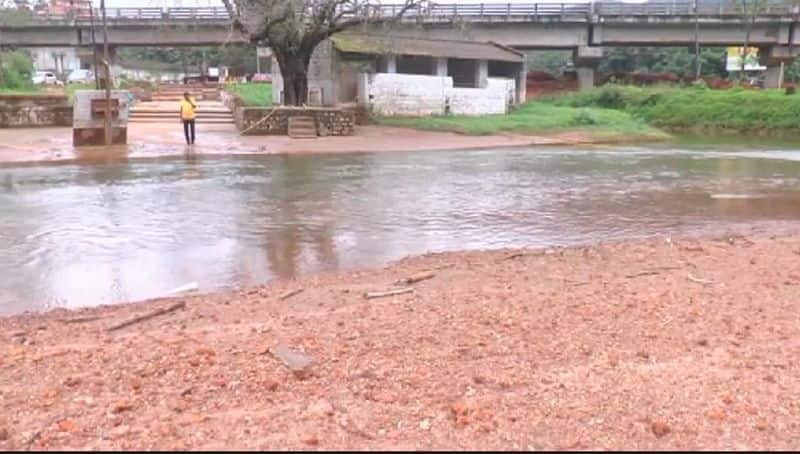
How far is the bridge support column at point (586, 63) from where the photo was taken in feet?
171

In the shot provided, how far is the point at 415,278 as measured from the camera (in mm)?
7668

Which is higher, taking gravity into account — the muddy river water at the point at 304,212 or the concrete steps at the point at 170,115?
the concrete steps at the point at 170,115

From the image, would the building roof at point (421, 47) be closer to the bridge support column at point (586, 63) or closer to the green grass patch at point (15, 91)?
the bridge support column at point (586, 63)

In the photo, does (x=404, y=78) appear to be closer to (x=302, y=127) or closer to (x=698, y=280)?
(x=302, y=127)

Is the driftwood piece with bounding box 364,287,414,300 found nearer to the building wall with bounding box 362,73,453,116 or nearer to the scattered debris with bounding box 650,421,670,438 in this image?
the scattered debris with bounding box 650,421,670,438

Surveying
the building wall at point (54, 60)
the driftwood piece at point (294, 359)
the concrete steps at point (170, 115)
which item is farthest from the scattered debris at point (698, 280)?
the building wall at point (54, 60)

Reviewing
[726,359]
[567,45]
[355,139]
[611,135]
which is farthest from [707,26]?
[726,359]

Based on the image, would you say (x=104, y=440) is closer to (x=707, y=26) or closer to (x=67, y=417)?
(x=67, y=417)

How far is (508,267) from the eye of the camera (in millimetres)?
8203

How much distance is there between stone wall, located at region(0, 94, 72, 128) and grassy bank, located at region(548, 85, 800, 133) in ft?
95.3

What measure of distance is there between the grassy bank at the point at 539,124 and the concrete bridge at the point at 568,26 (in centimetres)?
1444

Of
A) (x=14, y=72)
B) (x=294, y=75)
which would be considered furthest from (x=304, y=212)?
(x=14, y=72)

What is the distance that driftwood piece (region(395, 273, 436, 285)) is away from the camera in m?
7.54

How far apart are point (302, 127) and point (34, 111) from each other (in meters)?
10.2
